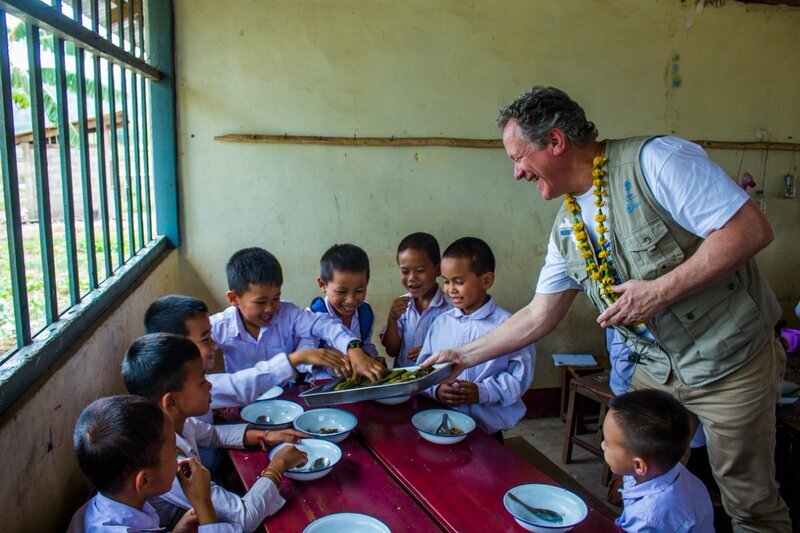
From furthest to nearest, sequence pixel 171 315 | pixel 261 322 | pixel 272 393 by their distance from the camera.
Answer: pixel 261 322, pixel 272 393, pixel 171 315

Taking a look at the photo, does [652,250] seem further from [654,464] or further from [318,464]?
[318,464]

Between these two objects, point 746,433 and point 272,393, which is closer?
point 746,433

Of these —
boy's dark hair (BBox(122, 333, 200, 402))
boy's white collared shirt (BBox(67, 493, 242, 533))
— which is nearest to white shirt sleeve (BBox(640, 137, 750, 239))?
boy's dark hair (BBox(122, 333, 200, 402))

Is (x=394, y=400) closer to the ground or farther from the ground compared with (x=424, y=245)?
closer to the ground

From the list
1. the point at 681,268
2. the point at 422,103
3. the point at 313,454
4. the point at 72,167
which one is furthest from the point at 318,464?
the point at 422,103

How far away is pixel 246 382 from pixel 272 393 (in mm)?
221

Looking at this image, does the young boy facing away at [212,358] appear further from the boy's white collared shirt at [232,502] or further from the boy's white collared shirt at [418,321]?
the boy's white collared shirt at [418,321]

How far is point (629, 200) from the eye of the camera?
2.05 meters

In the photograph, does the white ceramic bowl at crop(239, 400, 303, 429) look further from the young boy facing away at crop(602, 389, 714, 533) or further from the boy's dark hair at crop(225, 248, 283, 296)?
the young boy facing away at crop(602, 389, 714, 533)

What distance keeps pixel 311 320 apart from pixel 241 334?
34cm

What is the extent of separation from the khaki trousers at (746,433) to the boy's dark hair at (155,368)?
173 cm

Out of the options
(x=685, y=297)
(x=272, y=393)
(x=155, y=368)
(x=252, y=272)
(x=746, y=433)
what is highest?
(x=685, y=297)

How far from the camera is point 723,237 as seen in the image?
6.03 ft

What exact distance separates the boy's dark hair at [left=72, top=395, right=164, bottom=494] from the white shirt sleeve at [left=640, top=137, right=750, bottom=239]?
168cm
